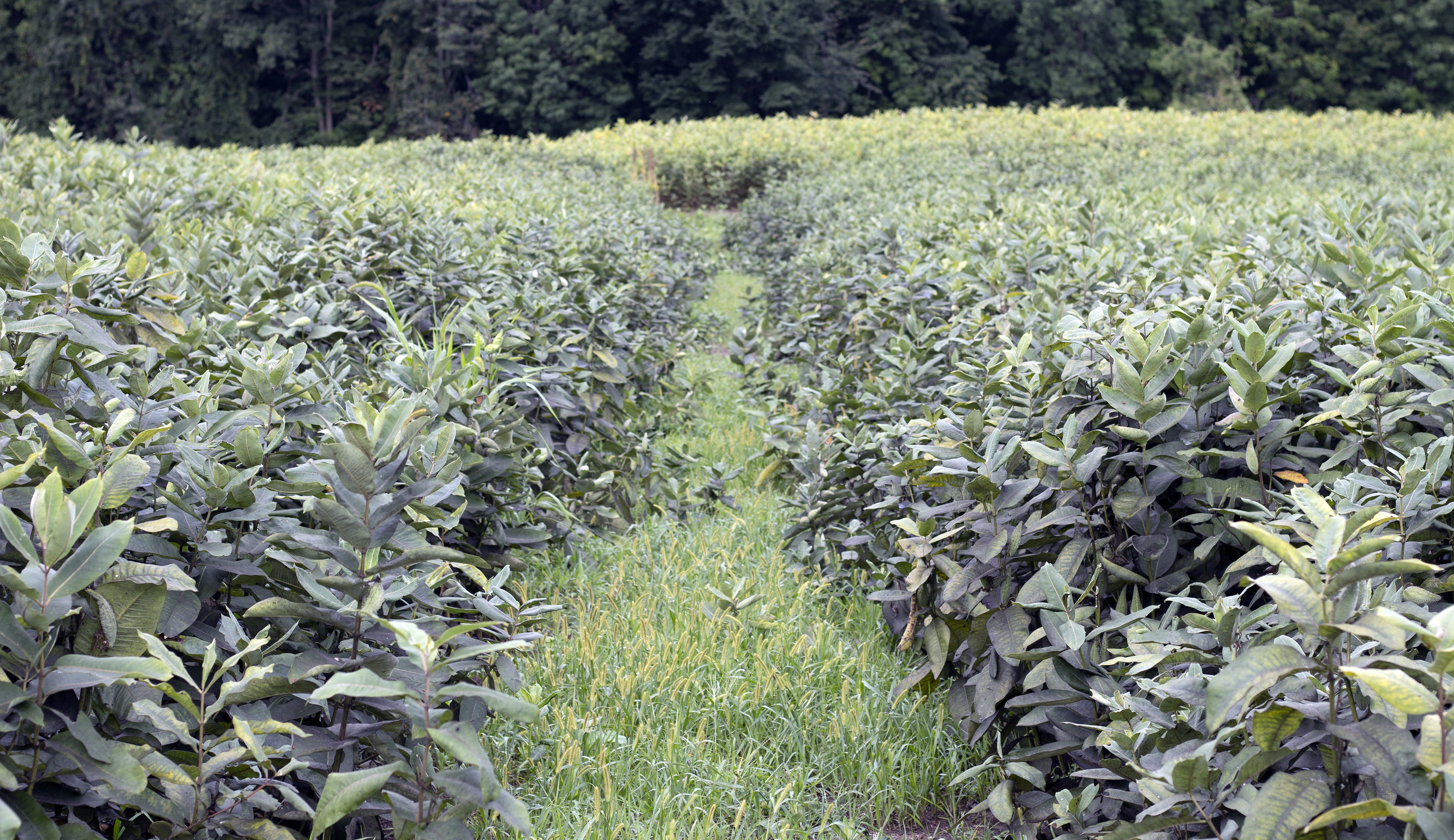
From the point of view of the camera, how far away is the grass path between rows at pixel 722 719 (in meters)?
2.25

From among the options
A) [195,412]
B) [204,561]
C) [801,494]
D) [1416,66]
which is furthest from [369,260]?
[1416,66]

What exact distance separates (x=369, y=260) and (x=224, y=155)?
19.4 ft

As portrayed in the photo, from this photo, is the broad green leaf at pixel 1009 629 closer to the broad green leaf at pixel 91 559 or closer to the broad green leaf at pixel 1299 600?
the broad green leaf at pixel 1299 600

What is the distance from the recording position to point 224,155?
28.4 feet

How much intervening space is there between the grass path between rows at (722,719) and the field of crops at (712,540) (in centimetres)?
2

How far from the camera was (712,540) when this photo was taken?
3.88 metres

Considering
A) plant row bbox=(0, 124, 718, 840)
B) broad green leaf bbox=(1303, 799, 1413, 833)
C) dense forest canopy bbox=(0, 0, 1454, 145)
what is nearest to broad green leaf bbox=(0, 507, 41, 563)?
plant row bbox=(0, 124, 718, 840)

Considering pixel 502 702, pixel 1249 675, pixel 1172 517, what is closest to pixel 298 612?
pixel 502 702

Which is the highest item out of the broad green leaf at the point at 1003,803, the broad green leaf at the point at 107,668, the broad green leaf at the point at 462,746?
the broad green leaf at the point at 107,668

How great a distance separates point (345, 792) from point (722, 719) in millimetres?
1528

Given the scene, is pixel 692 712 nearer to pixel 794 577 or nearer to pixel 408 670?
pixel 794 577

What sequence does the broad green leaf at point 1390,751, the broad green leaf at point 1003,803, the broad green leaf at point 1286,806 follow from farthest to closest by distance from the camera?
the broad green leaf at point 1003,803 → the broad green leaf at point 1286,806 → the broad green leaf at point 1390,751

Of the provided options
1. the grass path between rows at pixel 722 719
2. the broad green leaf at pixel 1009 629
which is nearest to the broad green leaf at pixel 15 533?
the grass path between rows at pixel 722 719

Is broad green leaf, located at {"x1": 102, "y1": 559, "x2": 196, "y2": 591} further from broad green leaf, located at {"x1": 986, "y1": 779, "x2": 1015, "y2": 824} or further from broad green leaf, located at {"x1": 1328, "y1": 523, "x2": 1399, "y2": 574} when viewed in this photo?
broad green leaf, located at {"x1": 986, "y1": 779, "x2": 1015, "y2": 824}
